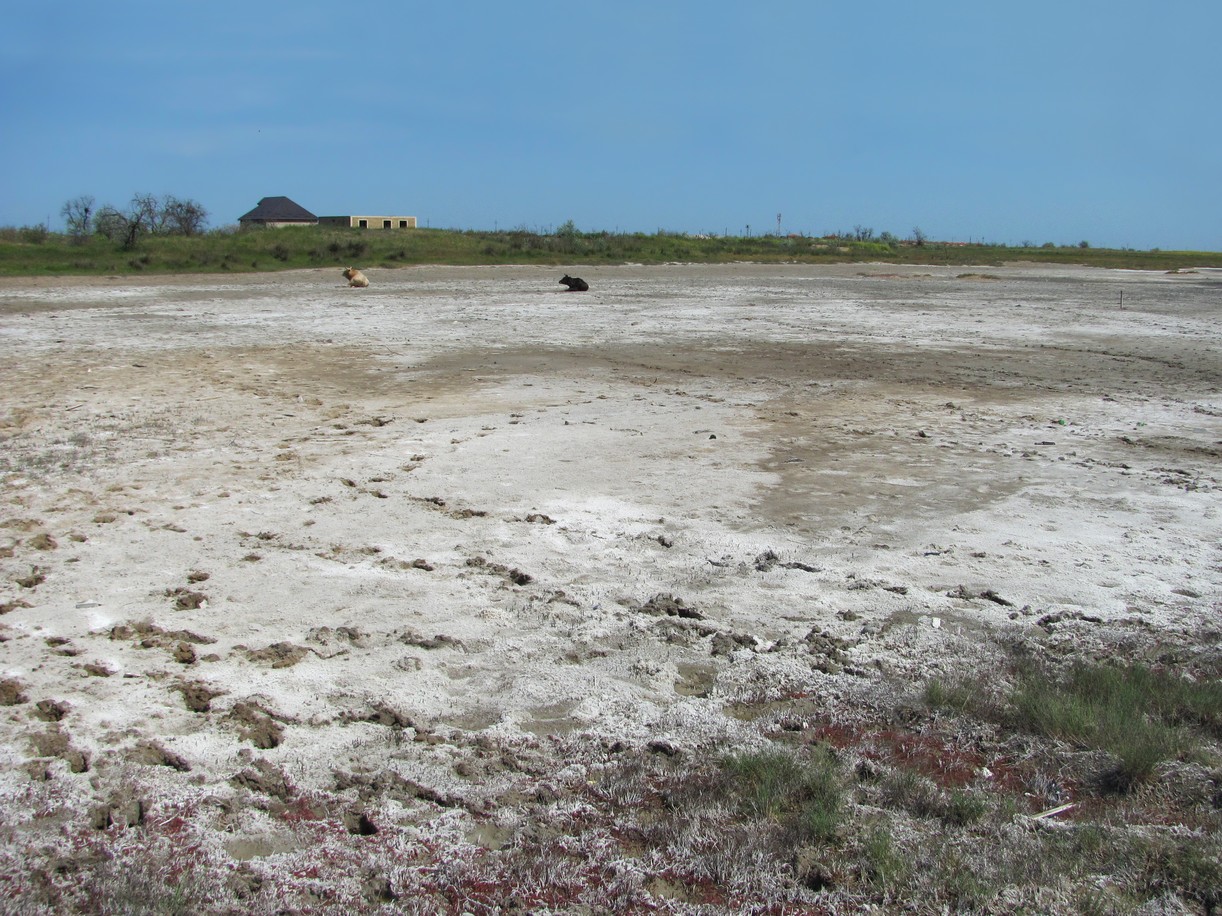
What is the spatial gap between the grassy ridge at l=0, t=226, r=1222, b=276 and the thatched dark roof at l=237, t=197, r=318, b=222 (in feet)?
57.2

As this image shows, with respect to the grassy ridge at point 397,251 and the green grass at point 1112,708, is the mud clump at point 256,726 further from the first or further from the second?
the grassy ridge at point 397,251

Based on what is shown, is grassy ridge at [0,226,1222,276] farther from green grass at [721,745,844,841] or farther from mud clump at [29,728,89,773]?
green grass at [721,745,844,841]

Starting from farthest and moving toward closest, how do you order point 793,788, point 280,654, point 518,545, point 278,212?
point 278,212
point 518,545
point 280,654
point 793,788

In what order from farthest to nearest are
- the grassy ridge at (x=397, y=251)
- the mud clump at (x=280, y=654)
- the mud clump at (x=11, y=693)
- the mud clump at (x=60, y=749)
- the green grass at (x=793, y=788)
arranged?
the grassy ridge at (x=397, y=251), the mud clump at (x=280, y=654), the mud clump at (x=11, y=693), the mud clump at (x=60, y=749), the green grass at (x=793, y=788)

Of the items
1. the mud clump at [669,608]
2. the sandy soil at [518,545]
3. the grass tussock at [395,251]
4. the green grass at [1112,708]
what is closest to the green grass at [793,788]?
the sandy soil at [518,545]

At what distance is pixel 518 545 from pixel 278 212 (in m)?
62.2

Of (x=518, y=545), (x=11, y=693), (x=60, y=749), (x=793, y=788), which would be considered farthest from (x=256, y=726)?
(x=518, y=545)

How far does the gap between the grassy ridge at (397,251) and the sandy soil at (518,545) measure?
65.4 ft

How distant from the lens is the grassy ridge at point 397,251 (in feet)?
98.2

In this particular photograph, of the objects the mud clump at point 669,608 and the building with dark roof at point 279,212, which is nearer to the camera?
the mud clump at point 669,608

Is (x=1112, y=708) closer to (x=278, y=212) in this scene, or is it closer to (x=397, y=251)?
(x=397, y=251)

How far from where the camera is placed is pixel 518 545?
531cm

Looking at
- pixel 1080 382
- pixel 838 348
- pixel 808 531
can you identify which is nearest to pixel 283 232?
pixel 838 348

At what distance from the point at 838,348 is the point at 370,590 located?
390 inches
